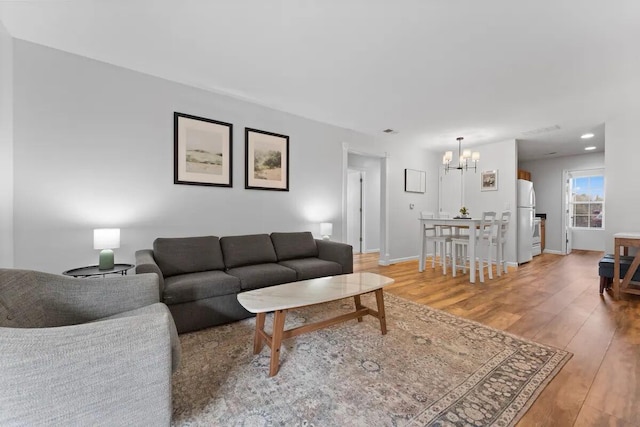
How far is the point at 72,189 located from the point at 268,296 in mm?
2112

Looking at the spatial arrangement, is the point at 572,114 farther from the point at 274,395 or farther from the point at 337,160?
the point at 274,395

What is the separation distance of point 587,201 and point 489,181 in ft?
11.0

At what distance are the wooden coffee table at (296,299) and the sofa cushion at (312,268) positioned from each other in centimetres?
54

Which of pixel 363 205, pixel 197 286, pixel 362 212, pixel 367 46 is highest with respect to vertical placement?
pixel 367 46

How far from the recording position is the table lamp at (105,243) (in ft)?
7.37

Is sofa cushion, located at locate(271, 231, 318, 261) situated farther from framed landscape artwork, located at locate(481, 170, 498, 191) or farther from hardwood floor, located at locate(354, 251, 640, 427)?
framed landscape artwork, located at locate(481, 170, 498, 191)

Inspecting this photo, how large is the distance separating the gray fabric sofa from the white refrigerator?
4041 mm

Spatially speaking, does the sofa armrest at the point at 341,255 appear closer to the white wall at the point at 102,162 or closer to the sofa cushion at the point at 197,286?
the white wall at the point at 102,162

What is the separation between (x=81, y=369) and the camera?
3.07 ft

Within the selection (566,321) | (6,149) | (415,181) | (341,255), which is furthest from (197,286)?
(415,181)

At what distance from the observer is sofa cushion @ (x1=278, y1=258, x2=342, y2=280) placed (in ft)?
9.45

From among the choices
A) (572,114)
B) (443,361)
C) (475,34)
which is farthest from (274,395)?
(572,114)

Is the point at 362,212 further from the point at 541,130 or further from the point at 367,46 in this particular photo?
the point at 367,46

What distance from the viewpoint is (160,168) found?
286cm
